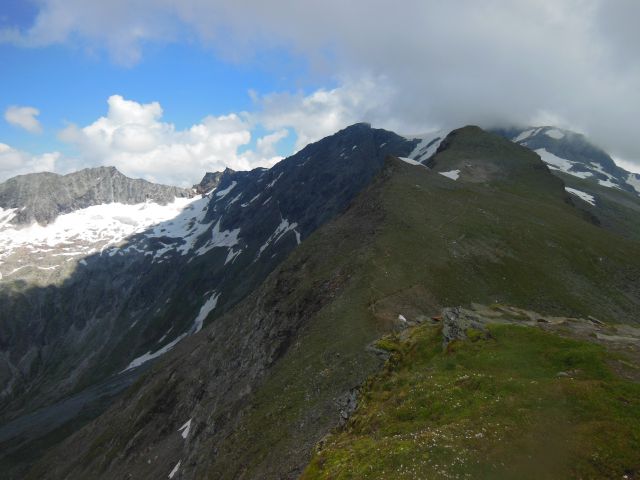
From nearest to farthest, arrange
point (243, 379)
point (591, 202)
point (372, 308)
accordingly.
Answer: point (372, 308) → point (243, 379) → point (591, 202)

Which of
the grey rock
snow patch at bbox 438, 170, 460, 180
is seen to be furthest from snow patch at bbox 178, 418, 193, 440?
snow patch at bbox 438, 170, 460, 180

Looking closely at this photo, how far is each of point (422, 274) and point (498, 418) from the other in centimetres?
3668

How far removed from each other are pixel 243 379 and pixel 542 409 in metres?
50.1

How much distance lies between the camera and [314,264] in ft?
236

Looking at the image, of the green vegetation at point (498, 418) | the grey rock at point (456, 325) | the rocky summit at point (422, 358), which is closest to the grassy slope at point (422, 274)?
the rocky summit at point (422, 358)

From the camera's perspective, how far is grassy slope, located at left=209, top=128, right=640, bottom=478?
40519mm

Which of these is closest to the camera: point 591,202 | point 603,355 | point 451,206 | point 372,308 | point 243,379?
point 603,355

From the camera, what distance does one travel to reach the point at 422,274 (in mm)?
56875

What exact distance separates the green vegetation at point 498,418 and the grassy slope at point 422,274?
10.6 metres

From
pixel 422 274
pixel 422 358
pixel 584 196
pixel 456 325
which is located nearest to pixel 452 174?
pixel 422 274

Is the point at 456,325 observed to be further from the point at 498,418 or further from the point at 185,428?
the point at 185,428

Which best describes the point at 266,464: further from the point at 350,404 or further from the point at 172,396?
the point at 172,396

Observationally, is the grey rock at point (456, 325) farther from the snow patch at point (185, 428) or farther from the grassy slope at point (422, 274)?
the snow patch at point (185, 428)

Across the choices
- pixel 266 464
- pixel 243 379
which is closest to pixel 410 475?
pixel 266 464
